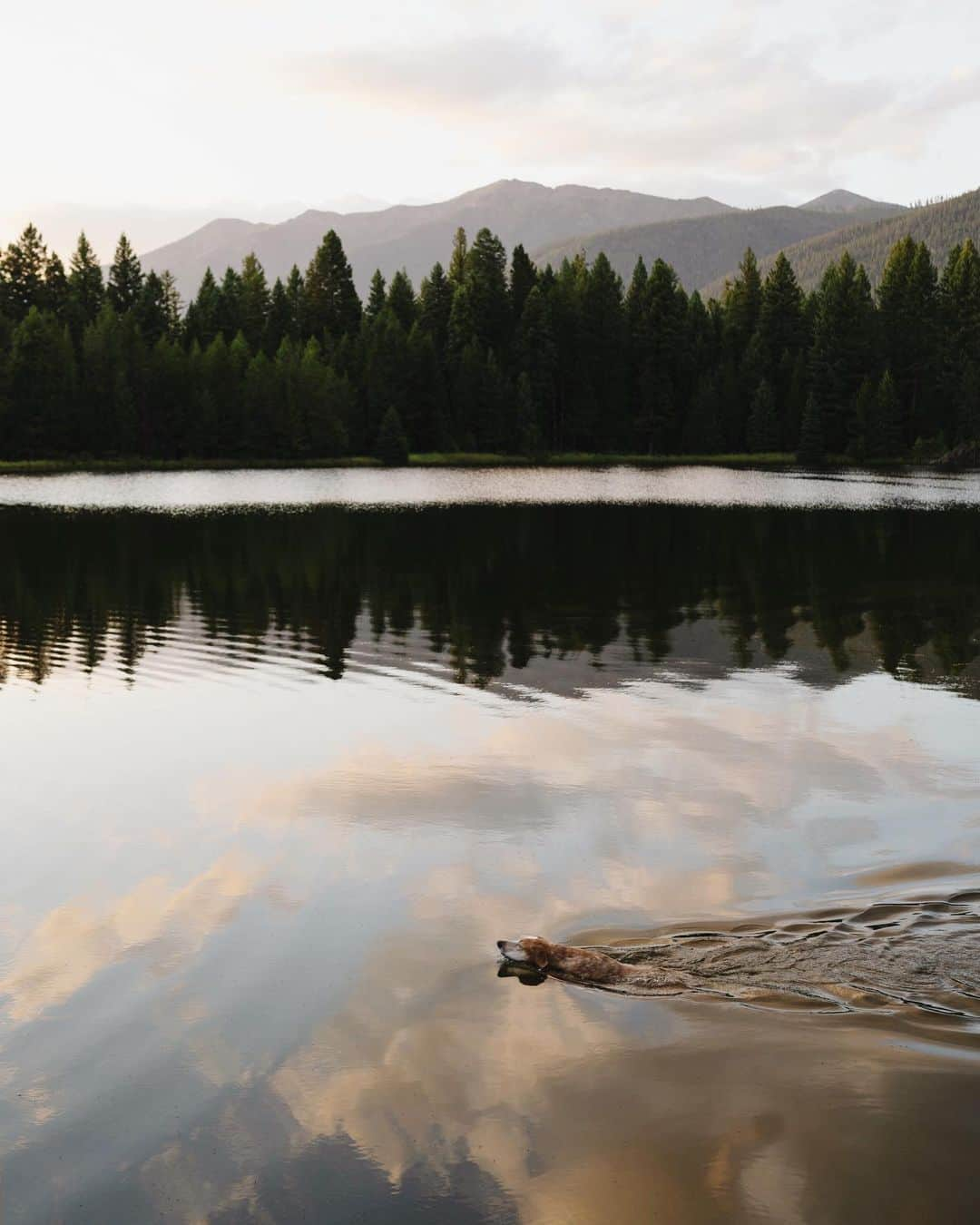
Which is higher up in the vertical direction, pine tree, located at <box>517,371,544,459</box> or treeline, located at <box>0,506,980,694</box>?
pine tree, located at <box>517,371,544,459</box>

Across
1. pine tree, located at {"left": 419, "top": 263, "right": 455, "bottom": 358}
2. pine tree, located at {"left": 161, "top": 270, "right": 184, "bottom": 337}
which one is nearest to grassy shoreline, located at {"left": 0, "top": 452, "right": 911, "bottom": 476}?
Result: pine tree, located at {"left": 419, "top": 263, "right": 455, "bottom": 358}

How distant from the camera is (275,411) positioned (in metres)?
119

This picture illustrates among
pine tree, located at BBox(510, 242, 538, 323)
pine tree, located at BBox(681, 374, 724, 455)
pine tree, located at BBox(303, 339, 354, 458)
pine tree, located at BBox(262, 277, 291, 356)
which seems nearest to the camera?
pine tree, located at BBox(303, 339, 354, 458)

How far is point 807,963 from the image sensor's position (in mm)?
10492

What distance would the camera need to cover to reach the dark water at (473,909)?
785cm

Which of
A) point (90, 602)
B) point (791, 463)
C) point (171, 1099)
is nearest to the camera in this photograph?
point (171, 1099)

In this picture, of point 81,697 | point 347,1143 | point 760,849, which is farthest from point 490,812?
point 81,697

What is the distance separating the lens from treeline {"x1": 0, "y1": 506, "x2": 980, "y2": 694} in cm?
2605

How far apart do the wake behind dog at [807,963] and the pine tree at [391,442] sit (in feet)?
354

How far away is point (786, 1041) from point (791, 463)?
123 meters

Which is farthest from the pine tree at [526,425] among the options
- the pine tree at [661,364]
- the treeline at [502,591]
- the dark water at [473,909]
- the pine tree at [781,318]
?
the dark water at [473,909]

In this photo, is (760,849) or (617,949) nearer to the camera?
(617,949)

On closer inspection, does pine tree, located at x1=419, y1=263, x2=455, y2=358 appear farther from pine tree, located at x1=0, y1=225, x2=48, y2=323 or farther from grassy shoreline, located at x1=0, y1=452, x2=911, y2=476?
pine tree, located at x1=0, y1=225, x2=48, y2=323

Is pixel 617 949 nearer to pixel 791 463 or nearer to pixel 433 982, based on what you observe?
pixel 433 982
